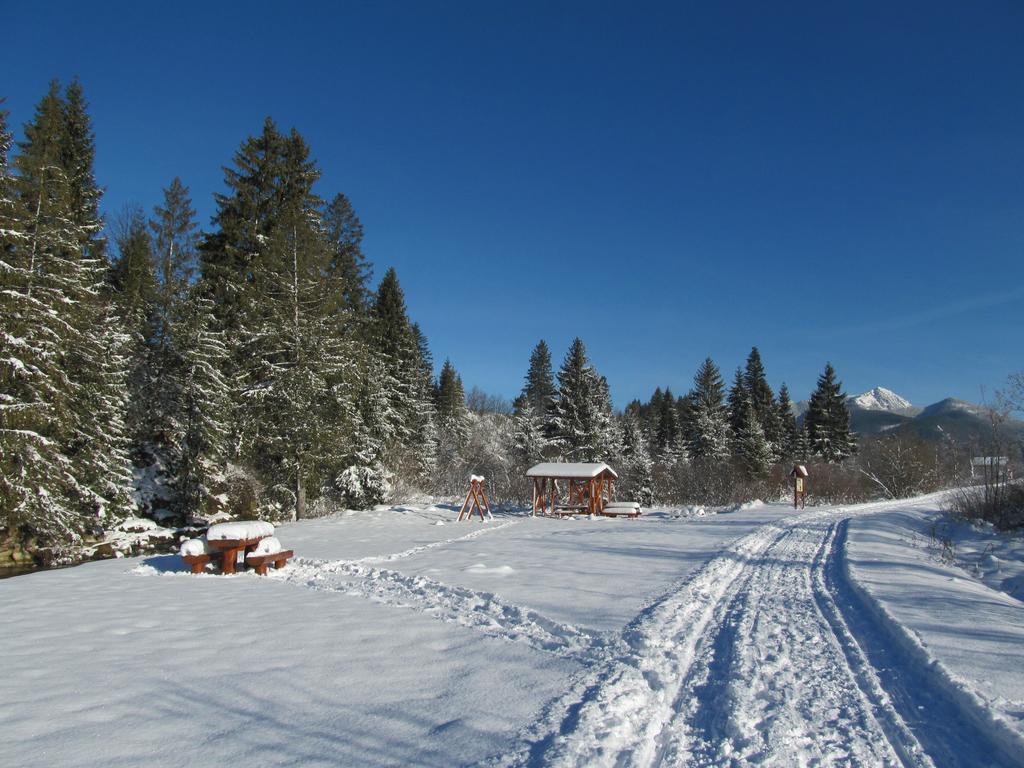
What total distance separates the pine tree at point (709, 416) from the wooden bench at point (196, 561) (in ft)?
132

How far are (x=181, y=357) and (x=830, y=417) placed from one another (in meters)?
Answer: 55.1

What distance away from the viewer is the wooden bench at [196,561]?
10.5 m

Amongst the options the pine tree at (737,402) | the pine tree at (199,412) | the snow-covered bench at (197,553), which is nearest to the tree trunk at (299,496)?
the pine tree at (199,412)

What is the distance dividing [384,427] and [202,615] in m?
21.1

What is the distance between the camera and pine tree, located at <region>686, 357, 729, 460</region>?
4634 cm

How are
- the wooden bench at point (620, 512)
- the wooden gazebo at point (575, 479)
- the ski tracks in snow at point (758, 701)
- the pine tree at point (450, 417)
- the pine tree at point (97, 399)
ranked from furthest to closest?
1. the pine tree at point (450, 417)
2. the wooden gazebo at point (575, 479)
3. the wooden bench at point (620, 512)
4. the pine tree at point (97, 399)
5. the ski tracks in snow at point (758, 701)

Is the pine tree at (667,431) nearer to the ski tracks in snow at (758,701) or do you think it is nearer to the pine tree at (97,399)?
the pine tree at (97,399)

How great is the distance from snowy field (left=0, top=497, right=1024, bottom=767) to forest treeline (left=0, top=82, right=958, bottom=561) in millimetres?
6403

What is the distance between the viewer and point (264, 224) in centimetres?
2512

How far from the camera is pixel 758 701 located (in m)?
4.40

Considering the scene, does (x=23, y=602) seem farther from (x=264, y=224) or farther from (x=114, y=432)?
(x=264, y=224)

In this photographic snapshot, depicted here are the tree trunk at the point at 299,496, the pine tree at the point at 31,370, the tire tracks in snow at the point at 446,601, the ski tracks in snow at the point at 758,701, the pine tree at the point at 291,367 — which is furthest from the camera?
the tree trunk at the point at 299,496

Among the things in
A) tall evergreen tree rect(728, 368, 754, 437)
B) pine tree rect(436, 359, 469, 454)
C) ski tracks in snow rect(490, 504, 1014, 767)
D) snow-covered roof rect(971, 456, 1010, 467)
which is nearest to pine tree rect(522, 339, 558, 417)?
pine tree rect(436, 359, 469, 454)

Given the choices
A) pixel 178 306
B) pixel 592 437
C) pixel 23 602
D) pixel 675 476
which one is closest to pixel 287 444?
pixel 178 306
